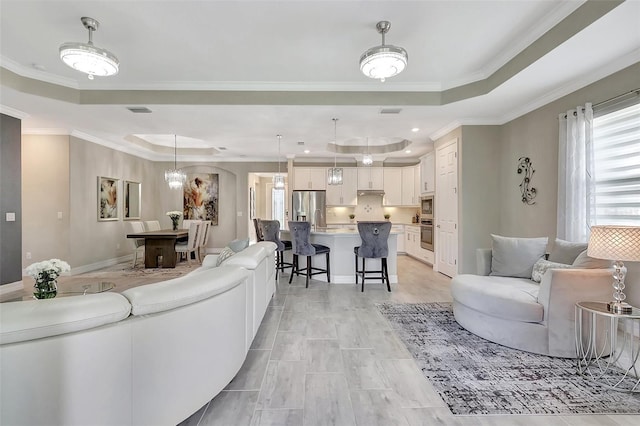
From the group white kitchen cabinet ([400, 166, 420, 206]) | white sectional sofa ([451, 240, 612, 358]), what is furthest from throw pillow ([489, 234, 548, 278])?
white kitchen cabinet ([400, 166, 420, 206])

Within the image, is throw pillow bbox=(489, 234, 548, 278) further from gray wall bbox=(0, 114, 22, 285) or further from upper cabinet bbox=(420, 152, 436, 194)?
gray wall bbox=(0, 114, 22, 285)

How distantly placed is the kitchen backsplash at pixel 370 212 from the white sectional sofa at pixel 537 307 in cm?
560

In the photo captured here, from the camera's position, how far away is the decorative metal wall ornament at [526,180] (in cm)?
425

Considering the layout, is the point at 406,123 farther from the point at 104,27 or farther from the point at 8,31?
the point at 8,31

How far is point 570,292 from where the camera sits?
2412 millimetres

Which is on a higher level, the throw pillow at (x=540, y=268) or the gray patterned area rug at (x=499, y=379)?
the throw pillow at (x=540, y=268)

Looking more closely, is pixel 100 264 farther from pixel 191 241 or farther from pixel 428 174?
pixel 428 174

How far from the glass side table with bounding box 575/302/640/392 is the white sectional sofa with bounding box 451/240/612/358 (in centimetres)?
9

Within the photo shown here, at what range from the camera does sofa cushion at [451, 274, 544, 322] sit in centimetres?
254

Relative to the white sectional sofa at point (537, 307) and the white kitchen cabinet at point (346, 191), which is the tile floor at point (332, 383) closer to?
the white sectional sofa at point (537, 307)

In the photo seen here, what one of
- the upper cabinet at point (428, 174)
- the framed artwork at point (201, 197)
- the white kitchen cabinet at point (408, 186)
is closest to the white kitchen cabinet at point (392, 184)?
the white kitchen cabinet at point (408, 186)

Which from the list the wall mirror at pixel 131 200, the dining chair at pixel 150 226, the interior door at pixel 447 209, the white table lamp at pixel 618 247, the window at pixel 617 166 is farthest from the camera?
the wall mirror at pixel 131 200

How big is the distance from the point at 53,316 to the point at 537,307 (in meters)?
3.18

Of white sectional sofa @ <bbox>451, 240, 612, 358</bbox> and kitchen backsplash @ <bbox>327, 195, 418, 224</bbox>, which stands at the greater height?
kitchen backsplash @ <bbox>327, 195, 418, 224</bbox>
